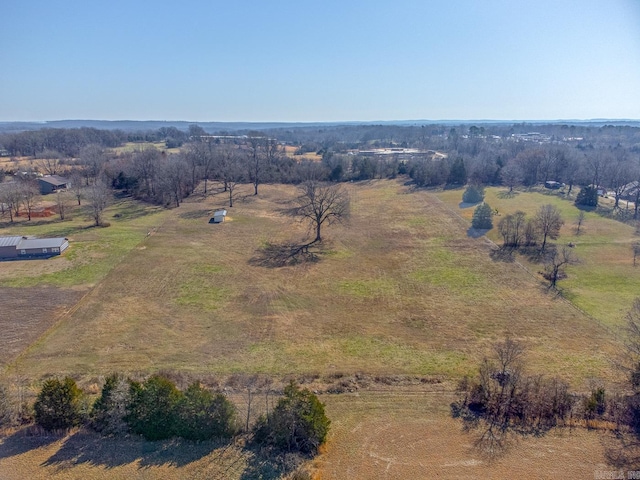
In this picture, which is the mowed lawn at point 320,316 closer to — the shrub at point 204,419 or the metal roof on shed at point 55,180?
the shrub at point 204,419

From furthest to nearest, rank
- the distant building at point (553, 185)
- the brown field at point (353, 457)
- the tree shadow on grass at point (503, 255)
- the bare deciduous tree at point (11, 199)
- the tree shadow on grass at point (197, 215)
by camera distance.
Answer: the distant building at point (553, 185) < the tree shadow on grass at point (197, 215) < the bare deciduous tree at point (11, 199) < the tree shadow on grass at point (503, 255) < the brown field at point (353, 457)

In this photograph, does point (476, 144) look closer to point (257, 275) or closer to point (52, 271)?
point (257, 275)

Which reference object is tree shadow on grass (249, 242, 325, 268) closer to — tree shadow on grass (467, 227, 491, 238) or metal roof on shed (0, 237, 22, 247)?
tree shadow on grass (467, 227, 491, 238)

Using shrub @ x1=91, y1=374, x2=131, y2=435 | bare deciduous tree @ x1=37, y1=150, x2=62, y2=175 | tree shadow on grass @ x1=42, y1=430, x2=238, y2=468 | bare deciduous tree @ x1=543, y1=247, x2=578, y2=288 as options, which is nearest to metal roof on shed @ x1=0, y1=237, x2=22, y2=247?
shrub @ x1=91, y1=374, x2=131, y2=435

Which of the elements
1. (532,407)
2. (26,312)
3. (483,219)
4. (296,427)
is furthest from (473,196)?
(26,312)

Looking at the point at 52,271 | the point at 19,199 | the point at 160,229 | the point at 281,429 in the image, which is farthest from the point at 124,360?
the point at 19,199

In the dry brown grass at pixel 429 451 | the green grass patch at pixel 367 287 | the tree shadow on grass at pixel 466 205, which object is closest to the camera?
the dry brown grass at pixel 429 451

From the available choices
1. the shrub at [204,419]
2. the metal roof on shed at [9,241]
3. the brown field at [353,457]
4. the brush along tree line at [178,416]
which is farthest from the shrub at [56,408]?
the metal roof on shed at [9,241]

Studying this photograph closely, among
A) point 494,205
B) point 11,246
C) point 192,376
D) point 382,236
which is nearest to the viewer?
point 192,376
